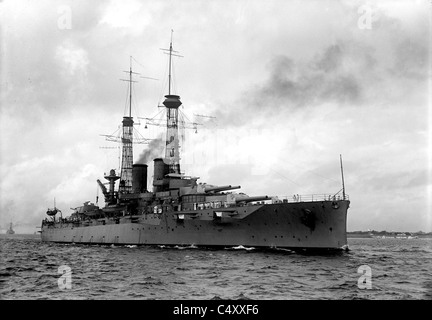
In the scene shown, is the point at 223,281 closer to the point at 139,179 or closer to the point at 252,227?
the point at 252,227

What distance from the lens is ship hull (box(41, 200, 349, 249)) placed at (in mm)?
30547

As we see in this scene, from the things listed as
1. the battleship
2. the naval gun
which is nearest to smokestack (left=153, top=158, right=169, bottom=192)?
the battleship

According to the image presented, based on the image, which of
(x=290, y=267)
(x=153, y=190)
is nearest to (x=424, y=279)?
(x=290, y=267)

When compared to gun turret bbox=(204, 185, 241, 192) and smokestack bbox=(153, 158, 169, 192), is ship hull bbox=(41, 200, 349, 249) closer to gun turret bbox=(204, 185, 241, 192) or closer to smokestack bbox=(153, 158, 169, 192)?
gun turret bbox=(204, 185, 241, 192)

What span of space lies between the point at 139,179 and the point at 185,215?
1392cm

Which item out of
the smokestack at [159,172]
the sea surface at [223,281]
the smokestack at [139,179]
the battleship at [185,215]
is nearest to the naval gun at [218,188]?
the battleship at [185,215]

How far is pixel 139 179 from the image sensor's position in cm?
4978

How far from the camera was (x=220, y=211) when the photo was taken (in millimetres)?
34688

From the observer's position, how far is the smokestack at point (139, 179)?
4956 cm

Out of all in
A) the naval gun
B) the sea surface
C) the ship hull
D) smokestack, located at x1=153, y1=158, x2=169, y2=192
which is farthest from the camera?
smokestack, located at x1=153, y1=158, x2=169, y2=192

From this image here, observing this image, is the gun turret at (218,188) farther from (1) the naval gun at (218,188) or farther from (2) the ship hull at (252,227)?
(2) the ship hull at (252,227)

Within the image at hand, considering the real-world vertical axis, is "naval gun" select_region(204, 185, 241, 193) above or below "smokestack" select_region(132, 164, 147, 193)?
below
